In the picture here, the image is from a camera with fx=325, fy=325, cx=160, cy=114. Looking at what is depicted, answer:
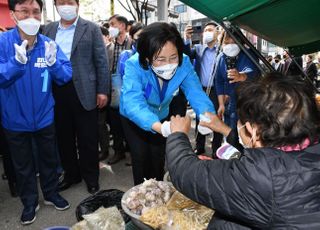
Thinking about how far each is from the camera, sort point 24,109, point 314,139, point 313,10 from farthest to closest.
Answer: point 24,109 → point 313,10 → point 314,139

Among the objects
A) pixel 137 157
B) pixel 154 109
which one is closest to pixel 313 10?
pixel 154 109

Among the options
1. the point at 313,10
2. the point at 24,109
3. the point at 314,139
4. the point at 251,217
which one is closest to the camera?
the point at 251,217

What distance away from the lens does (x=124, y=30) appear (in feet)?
15.3

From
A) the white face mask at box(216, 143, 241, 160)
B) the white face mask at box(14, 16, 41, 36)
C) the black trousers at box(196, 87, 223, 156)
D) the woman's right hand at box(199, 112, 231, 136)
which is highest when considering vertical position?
the white face mask at box(14, 16, 41, 36)

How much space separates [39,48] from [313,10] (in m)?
2.11

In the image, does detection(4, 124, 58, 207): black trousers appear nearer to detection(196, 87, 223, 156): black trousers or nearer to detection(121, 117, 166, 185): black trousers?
detection(121, 117, 166, 185): black trousers

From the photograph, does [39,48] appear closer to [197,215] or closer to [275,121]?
[197,215]

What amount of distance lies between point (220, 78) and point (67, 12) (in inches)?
81.9

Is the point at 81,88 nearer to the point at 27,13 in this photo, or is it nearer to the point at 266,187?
the point at 27,13

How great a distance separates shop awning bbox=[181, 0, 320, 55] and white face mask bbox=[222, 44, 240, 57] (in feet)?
3.48

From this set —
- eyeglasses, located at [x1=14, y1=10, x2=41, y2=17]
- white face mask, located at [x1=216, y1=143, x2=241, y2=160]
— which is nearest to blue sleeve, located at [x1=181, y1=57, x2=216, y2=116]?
white face mask, located at [x1=216, y1=143, x2=241, y2=160]

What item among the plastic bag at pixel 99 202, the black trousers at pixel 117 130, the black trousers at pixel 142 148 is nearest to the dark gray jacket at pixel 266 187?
the black trousers at pixel 142 148

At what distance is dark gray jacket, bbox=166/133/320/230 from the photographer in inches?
45.0

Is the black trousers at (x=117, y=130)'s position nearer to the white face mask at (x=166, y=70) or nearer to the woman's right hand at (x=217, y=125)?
the white face mask at (x=166, y=70)
